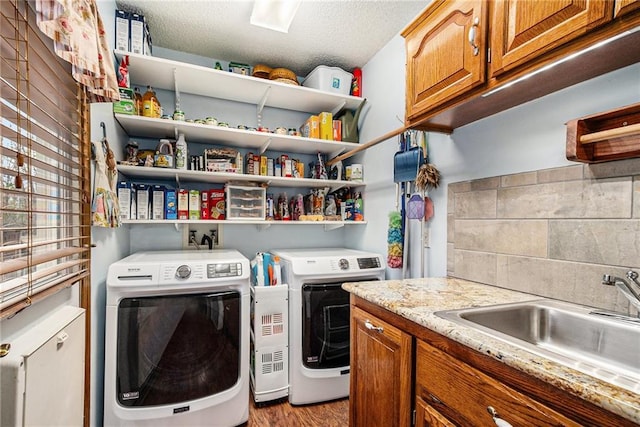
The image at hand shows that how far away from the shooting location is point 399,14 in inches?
78.8

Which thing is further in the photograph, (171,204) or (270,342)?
(171,204)

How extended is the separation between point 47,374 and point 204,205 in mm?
1456

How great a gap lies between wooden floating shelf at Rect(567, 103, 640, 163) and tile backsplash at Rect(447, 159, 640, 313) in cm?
5

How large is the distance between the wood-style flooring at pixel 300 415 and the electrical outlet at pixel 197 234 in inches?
47.6

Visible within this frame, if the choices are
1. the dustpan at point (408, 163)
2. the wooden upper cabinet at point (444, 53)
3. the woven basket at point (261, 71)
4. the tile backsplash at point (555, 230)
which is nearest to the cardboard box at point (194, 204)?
the woven basket at point (261, 71)

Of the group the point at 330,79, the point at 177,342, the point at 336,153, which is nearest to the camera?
the point at 177,342

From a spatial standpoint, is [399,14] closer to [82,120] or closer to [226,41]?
[226,41]

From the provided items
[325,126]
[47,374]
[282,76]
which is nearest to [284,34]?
[282,76]

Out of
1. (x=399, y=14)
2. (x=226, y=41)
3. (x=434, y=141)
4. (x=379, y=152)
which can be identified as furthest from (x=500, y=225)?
(x=226, y=41)

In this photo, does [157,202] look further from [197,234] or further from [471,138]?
[471,138]

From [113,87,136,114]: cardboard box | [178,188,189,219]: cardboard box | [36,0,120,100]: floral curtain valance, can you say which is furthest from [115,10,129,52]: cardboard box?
[178,188,189,219]: cardboard box

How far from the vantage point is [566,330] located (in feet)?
3.43

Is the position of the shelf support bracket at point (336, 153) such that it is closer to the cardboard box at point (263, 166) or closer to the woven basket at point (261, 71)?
the cardboard box at point (263, 166)

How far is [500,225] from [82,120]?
191 cm
